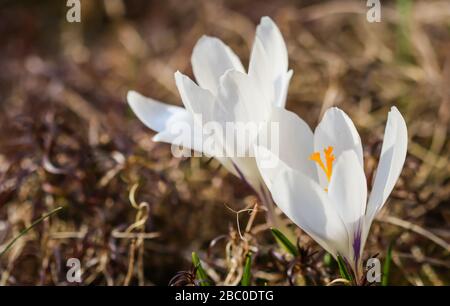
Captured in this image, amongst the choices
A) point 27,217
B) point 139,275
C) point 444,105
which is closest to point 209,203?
point 139,275

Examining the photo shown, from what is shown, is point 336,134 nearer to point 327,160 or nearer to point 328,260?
point 327,160

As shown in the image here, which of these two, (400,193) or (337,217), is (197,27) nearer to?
(400,193)

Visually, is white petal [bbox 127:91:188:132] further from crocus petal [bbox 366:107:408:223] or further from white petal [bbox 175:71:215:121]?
crocus petal [bbox 366:107:408:223]

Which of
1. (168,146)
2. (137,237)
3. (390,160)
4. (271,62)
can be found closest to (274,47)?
(271,62)

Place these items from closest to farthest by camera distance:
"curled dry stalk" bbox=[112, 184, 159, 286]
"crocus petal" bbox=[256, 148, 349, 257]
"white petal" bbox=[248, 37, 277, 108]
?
"crocus petal" bbox=[256, 148, 349, 257], "white petal" bbox=[248, 37, 277, 108], "curled dry stalk" bbox=[112, 184, 159, 286]

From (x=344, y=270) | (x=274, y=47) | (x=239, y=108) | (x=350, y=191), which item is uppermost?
(x=274, y=47)

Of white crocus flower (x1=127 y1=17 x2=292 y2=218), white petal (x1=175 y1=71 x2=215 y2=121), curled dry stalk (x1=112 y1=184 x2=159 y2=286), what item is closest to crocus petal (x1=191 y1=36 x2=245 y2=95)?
white crocus flower (x1=127 y1=17 x2=292 y2=218)
